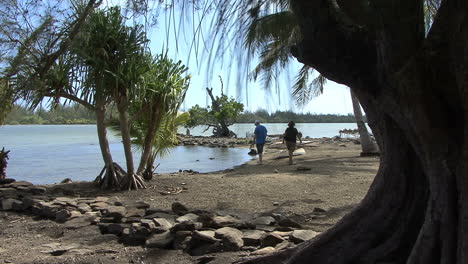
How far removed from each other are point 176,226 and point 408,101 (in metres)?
3.74

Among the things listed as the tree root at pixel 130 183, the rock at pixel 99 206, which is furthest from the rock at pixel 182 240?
the tree root at pixel 130 183

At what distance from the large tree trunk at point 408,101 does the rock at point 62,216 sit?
18.0ft

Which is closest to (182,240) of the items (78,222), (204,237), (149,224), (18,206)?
(204,237)

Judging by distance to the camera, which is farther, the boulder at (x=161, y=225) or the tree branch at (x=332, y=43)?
the boulder at (x=161, y=225)

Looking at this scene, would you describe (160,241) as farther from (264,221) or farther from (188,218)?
(264,221)

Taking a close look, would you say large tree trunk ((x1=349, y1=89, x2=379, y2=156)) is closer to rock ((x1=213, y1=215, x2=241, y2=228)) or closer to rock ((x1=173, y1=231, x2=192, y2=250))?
rock ((x1=213, y1=215, x2=241, y2=228))

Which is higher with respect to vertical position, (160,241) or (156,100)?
(156,100)

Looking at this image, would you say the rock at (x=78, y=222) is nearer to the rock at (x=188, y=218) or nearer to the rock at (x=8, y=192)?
the rock at (x=188, y=218)

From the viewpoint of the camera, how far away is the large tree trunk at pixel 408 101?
98.7 inches

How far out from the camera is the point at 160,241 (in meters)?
5.39

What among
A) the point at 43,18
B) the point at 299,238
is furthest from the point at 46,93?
the point at 299,238

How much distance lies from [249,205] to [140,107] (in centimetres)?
418

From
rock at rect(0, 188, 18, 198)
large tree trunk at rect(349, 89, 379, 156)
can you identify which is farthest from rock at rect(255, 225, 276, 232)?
large tree trunk at rect(349, 89, 379, 156)

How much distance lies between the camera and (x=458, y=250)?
2.46 metres
